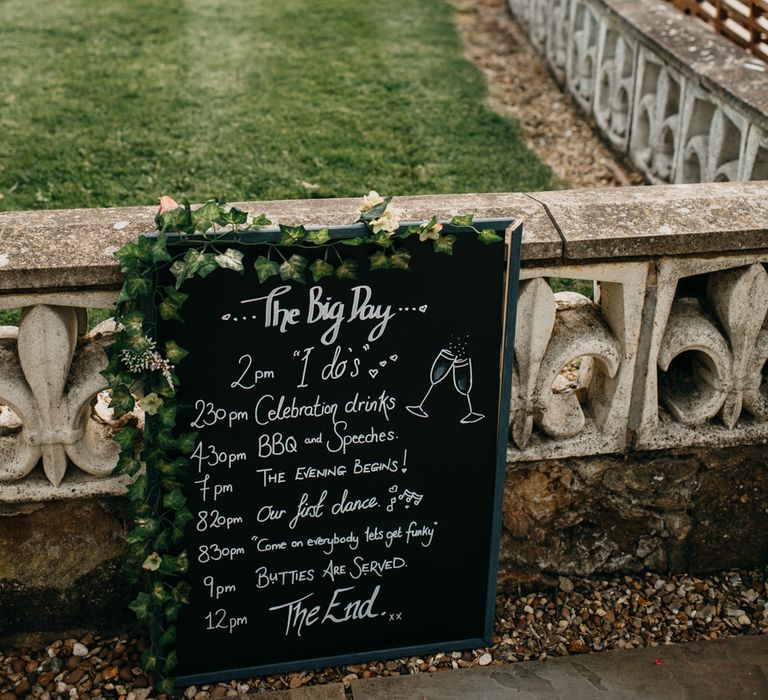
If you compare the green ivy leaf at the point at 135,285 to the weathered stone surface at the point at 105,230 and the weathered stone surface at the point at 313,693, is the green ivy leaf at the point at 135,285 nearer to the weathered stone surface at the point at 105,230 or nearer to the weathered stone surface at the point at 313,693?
the weathered stone surface at the point at 105,230

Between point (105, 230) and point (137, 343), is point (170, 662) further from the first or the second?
point (105, 230)

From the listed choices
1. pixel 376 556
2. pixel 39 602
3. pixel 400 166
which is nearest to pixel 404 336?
pixel 376 556

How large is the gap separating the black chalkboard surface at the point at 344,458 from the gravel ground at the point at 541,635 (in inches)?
2.5

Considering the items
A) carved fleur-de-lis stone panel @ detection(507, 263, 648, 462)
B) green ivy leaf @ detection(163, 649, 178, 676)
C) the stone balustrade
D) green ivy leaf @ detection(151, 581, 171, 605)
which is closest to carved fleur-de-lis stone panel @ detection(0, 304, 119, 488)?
the stone balustrade

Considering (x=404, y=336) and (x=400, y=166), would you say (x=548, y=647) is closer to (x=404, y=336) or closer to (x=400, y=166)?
(x=404, y=336)

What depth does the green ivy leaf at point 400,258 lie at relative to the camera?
→ 287 cm

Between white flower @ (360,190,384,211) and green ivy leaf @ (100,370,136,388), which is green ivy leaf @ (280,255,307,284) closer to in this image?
white flower @ (360,190,384,211)

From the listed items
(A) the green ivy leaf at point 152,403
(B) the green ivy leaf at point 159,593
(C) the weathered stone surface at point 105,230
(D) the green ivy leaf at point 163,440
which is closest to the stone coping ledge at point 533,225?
(C) the weathered stone surface at point 105,230

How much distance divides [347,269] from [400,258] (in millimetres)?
153

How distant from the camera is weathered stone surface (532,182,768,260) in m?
3.04

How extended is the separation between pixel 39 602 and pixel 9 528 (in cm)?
30

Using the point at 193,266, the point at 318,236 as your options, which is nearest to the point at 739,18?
the point at 318,236

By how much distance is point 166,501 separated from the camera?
300 centimetres

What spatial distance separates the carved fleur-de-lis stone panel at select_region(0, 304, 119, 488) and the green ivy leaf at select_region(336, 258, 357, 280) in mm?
752
